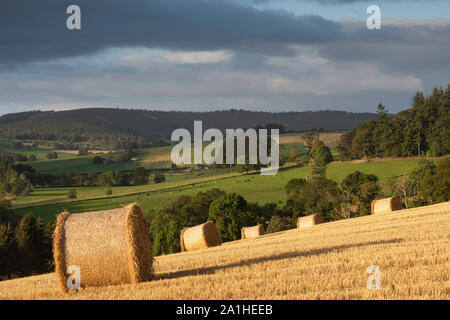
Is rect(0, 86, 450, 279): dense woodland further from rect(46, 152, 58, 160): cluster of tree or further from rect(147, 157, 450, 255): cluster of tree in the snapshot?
rect(46, 152, 58, 160): cluster of tree

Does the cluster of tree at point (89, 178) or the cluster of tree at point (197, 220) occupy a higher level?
the cluster of tree at point (89, 178)

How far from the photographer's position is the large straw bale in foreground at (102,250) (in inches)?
472

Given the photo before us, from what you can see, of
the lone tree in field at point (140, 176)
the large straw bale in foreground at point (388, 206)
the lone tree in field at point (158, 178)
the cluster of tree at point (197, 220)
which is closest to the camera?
the large straw bale in foreground at point (388, 206)

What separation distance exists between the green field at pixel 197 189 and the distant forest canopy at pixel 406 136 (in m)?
7.95

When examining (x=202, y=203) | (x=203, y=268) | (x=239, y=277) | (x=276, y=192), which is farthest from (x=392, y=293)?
(x=276, y=192)

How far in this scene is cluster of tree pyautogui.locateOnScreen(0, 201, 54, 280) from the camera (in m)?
58.0

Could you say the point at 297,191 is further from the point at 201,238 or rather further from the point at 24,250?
the point at 201,238

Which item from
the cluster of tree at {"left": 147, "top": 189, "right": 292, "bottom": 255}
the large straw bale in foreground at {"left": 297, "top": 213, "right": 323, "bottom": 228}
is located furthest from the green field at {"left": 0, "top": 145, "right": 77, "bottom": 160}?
the large straw bale in foreground at {"left": 297, "top": 213, "right": 323, "bottom": 228}

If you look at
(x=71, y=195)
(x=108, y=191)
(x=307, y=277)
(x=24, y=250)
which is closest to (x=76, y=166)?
(x=108, y=191)

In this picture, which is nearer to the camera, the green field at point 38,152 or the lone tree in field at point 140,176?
the lone tree in field at point 140,176

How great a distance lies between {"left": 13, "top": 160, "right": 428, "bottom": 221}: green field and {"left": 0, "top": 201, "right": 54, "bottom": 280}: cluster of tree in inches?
1048

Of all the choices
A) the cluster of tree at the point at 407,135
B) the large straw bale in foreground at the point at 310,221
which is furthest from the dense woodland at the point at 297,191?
the large straw bale in foreground at the point at 310,221

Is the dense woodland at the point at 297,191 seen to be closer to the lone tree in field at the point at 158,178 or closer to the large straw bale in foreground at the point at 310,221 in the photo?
the lone tree in field at the point at 158,178
